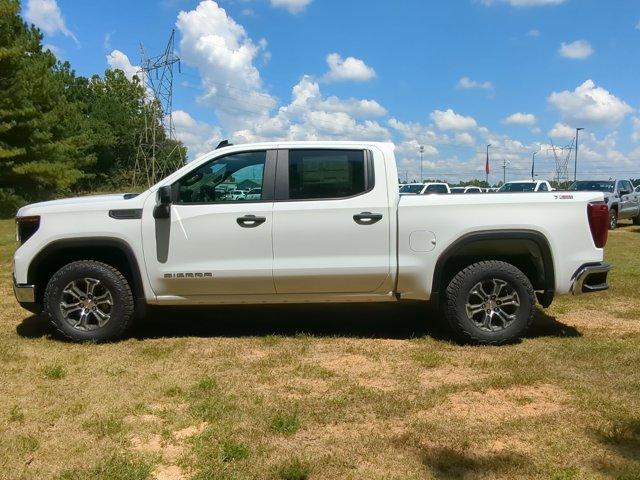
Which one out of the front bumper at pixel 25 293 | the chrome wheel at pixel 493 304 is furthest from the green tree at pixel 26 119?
the chrome wheel at pixel 493 304

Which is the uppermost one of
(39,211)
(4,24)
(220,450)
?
(4,24)

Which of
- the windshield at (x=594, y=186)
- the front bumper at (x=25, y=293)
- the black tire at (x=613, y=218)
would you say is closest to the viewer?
the front bumper at (x=25, y=293)

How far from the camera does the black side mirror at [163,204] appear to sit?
5055 mm

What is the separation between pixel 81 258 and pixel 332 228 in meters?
2.44

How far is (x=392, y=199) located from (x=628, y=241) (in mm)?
12025

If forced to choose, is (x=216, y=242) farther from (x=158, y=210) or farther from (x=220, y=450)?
(x=220, y=450)

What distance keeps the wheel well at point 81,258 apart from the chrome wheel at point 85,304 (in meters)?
0.27

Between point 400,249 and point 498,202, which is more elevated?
point 498,202

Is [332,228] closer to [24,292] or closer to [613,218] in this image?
[24,292]

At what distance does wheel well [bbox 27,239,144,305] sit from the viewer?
5203 mm

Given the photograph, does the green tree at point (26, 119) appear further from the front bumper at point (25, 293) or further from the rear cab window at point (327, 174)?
the rear cab window at point (327, 174)

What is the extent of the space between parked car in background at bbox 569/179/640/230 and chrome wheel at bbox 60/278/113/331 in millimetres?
17827

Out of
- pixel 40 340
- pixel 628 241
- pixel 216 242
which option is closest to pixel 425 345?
pixel 216 242

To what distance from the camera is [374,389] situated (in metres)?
4.22
